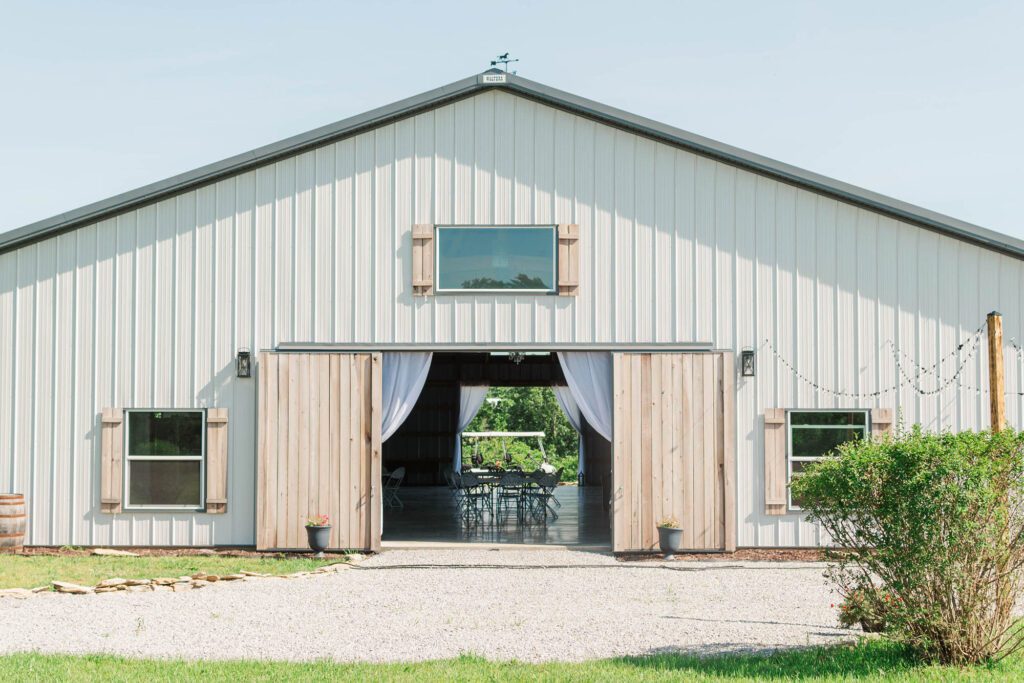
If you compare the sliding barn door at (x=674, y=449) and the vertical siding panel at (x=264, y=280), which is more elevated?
the vertical siding panel at (x=264, y=280)

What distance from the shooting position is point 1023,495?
625cm

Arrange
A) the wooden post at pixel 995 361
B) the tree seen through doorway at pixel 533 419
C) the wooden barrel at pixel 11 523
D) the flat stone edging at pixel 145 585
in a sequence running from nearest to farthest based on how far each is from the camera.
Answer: the flat stone edging at pixel 145 585 < the wooden post at pixel 995 361 < the wooden barrel at pixel 11 523 < the tree seen through doorway at pixel 533 419

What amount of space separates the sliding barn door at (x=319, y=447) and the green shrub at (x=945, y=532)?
21.3 ft

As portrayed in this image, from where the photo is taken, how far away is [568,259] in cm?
1184

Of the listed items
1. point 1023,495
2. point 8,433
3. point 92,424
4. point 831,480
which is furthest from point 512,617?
point 8,433

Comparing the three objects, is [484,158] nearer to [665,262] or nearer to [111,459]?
[665,262]

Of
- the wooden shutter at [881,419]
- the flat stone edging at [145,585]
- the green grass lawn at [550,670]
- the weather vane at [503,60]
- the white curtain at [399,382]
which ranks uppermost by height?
the weather vane at [503,60]

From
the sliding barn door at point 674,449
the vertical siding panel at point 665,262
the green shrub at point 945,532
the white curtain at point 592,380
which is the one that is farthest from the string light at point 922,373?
the green shrub at point 945,532

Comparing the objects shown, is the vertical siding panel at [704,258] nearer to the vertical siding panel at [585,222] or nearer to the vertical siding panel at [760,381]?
the vertical siding panel at [760,381]

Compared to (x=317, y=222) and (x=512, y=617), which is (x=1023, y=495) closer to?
(x=512, y=617)

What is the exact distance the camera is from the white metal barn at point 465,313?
11.7 meters

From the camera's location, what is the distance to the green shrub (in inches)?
239

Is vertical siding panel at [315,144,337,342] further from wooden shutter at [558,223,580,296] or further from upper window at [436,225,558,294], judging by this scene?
wooden shutter at [558,223,580,296]

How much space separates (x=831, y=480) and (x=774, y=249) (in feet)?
19.1
